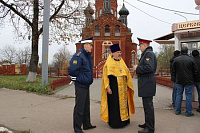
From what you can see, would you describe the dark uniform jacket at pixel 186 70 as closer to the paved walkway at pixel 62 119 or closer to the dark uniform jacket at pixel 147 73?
the paved walkway at pixel 62 119

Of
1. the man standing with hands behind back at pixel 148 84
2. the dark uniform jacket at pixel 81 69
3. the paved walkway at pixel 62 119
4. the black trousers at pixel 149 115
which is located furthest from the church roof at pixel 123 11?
the black trousers at pixel 149 115

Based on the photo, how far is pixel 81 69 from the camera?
4184 millimetres

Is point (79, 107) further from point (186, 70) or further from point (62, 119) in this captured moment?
point (186, 70)

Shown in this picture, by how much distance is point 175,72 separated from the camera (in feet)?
19.1

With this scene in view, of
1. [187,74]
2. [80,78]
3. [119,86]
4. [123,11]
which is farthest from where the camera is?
[123,11]

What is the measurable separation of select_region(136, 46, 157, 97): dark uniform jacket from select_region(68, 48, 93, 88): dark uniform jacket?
1104 mm

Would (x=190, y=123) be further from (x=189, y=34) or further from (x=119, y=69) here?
(x=189, y=34)

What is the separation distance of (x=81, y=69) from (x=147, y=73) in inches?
56.7

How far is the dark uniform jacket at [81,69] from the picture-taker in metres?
4.05

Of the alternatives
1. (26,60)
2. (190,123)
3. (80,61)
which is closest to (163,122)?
(190,123)

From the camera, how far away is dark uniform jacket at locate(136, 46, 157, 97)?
414 cm

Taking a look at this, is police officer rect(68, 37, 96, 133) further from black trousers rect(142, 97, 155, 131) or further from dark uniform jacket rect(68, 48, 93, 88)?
black trousers rect(142, 97, 155, 131)

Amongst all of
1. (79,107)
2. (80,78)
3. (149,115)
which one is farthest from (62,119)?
(149,115)

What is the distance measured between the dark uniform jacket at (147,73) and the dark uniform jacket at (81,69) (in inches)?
43.5
